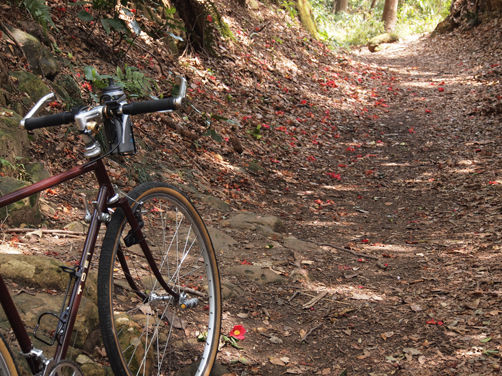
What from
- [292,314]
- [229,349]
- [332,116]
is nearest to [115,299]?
[229,349]

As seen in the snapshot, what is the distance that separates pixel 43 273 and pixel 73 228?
1207mm

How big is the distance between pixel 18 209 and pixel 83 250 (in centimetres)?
189

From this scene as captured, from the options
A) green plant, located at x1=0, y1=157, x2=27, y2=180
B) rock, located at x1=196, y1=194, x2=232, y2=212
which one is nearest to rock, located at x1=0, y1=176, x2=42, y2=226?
green plant, located at x1=0, y1=157, x2=27, y2=180

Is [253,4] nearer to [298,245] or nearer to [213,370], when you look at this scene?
[298,245]

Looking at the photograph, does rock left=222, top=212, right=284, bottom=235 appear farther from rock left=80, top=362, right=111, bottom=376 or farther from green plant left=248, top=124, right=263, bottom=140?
rock left=80, top=362, right=111, bottom=376

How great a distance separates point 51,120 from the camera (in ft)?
6.57

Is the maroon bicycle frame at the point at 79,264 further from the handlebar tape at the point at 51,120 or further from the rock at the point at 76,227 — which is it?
the rock at the point at 76,227

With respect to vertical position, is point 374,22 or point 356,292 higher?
point 374,22

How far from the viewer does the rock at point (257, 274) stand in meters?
4.12

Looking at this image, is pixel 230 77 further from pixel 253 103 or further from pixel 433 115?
pixel 433 115

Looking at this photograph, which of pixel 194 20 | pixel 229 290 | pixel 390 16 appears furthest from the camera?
pixel 390 16

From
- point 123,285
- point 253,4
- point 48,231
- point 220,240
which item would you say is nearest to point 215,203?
point 220,240

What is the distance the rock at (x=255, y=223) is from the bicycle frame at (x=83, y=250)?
2663 millimetres

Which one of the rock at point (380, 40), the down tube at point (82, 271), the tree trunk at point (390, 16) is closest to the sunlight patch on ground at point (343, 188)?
the down tube at point (82, 271)
